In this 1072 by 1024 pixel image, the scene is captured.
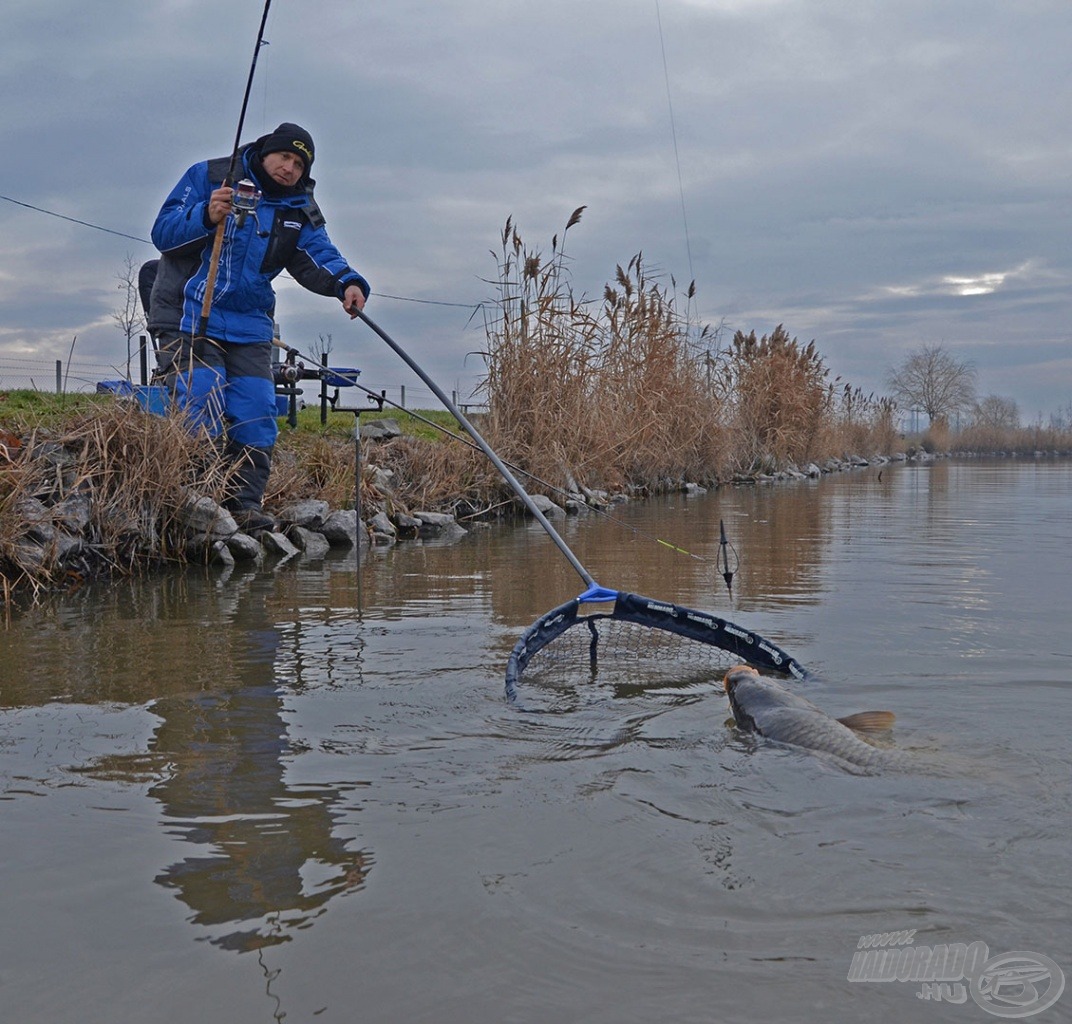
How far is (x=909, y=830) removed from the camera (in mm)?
Answer: 2486

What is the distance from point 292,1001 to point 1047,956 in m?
1.31

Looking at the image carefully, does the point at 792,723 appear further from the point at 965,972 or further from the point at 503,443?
the point at 503,443

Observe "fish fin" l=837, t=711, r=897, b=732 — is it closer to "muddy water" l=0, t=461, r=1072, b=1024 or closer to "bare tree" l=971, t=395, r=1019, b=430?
"muddy water" l=0, t=461, r=1072, b=1024

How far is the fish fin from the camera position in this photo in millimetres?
3215

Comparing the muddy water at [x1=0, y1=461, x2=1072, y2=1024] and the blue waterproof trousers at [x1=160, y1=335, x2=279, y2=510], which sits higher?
the blue waterproof trousers at [x1=160, y1=335, x2=279, y2=510]

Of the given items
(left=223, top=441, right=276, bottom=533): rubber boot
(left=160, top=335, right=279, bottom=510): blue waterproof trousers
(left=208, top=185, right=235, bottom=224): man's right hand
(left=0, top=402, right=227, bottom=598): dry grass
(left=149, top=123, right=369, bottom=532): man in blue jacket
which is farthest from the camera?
(left=223, top=441, right=276, bottom=533): rubber boot

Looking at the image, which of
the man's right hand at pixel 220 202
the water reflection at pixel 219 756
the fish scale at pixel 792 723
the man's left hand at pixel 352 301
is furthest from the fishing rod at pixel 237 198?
the fish scale at pixel 792 723

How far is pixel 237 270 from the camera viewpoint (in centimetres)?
677

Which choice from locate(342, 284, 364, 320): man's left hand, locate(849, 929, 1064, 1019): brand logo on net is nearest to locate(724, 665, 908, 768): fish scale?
locate(849, 929, 1064, 1019): brand logo on net

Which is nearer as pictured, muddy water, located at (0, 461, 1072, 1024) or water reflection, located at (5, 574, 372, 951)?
muddy water, located at (0, 461, 1072, 1024)

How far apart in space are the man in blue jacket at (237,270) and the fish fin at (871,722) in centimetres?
392

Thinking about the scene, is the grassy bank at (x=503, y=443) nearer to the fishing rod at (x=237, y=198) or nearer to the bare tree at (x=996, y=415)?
the fishing rod at (x=237, y=198)

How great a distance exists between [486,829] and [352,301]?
405cm

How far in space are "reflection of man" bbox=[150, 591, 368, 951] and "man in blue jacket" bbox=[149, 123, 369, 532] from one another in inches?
129
